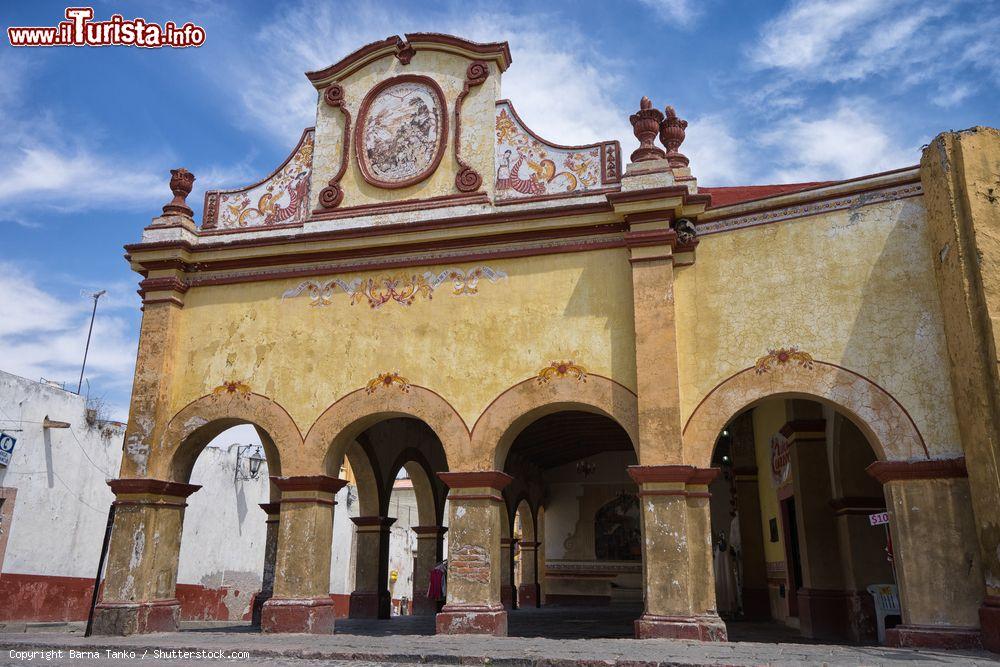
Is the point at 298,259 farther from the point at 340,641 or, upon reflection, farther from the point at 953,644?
the point at 953,644

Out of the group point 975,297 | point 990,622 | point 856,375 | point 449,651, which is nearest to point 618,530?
point 856,375

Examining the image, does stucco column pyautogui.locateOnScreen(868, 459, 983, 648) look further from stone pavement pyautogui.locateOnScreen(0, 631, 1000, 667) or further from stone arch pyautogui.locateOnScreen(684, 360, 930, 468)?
stone pavement pyautogui.locateOnScreen(0, 631, 1000, 667)

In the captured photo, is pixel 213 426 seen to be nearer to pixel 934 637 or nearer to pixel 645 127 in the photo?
pixel 645 127

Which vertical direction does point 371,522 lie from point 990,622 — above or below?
above

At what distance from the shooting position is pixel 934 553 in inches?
326

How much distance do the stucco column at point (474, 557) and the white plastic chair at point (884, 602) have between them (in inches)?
183

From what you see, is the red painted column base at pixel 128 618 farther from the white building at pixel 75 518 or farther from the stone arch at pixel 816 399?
the stone arch at pixel 816 399

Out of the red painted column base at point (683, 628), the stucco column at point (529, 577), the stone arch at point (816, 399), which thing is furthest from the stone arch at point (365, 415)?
the stucco column at point (529, 577)

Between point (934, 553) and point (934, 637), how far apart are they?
2.70 feet

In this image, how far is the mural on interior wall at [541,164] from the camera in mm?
10734

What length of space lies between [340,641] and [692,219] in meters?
6.56

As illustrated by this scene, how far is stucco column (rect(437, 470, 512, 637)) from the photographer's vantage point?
31.1 ft

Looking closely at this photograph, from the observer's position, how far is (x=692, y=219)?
1012 cm

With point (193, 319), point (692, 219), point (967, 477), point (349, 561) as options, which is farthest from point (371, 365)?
point (349, 561)
